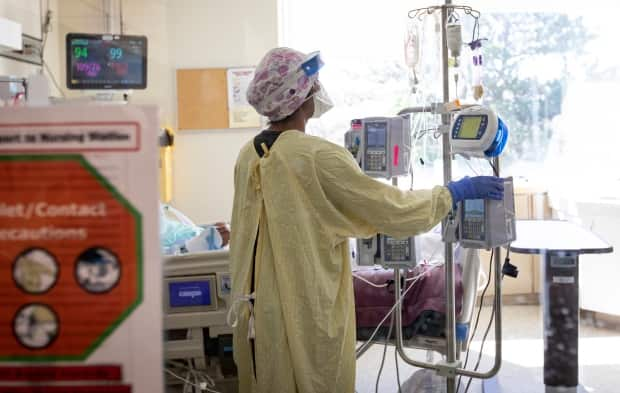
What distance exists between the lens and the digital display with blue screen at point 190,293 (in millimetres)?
2721

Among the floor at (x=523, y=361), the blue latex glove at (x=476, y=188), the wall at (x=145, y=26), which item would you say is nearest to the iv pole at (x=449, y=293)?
the blue latex glove at (x=476, y=188)

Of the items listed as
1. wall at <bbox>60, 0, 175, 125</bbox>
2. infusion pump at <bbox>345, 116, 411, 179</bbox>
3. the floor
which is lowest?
the floor

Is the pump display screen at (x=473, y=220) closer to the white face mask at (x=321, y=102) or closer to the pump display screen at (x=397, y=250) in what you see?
the pump display screen at (x=397, y=250)

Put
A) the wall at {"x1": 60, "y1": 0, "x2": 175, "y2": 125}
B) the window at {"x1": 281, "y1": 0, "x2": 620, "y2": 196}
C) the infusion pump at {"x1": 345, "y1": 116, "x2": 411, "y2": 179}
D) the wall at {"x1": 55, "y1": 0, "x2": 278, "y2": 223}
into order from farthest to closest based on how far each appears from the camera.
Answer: the window at {"x1": 281, "y1": 0, "x2": 620, "y2": 196}
the wall at {"x1": 55, "y1": 0, "x2": 278, "y2": 223}
the wall at {"x1": 60, "y1": 0, "x2": 175, "y2": 125}
the infusion pump at {"x1": 345, "y1": 116, "x2": 411, "y2": 179}

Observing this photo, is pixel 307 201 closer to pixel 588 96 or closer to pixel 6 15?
pixel 6 15

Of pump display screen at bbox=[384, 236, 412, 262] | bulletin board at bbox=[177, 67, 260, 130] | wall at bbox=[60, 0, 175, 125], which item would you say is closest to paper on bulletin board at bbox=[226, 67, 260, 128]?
bulletin board at bbox=[177, 67, 260, 130]

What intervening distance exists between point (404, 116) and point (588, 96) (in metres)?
2.94

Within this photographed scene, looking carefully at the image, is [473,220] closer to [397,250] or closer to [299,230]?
[397,250]

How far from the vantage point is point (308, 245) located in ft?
6.27

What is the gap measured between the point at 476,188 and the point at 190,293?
1.16 metres

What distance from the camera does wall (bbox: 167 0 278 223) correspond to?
4.62m

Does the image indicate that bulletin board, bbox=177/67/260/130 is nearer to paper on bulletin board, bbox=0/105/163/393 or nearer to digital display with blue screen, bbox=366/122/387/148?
digital display with blue screen, bbox=366/122/387/148

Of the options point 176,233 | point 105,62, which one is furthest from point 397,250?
point 105,62

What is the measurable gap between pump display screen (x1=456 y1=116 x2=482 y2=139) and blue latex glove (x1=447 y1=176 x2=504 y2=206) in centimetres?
17
